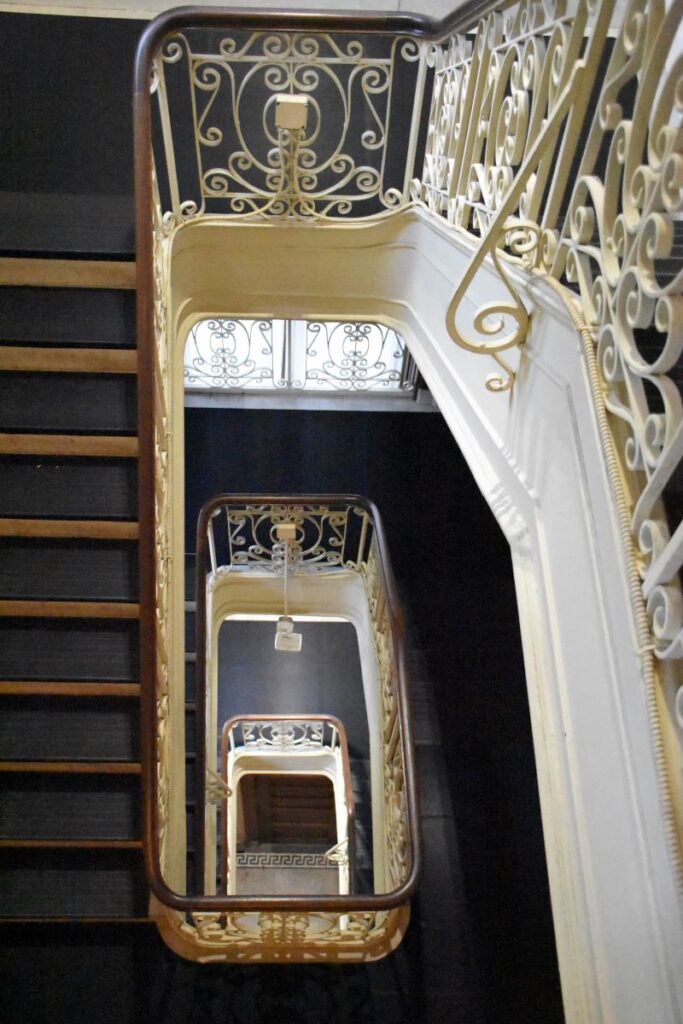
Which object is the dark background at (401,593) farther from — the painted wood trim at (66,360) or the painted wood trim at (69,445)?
the painted wood trim at (69,445)

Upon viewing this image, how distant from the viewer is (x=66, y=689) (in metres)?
2.88

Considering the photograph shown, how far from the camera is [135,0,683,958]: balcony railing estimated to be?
1489 millimetres

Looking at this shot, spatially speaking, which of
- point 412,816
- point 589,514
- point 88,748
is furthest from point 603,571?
point 88,748

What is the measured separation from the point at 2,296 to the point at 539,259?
233 cm

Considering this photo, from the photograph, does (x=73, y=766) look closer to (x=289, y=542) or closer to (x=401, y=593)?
(x=401, y=593)

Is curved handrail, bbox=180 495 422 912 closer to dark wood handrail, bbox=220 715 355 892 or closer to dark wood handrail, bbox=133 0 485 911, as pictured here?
dark wood handrail, bbox=133 0 485 911

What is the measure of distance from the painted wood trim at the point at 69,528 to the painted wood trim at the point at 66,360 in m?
0.66

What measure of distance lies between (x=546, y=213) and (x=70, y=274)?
213 cm

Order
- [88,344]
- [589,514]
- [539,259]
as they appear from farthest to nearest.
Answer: [88,344], [539,259], [589,514]

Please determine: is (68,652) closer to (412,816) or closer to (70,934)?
(70,934)

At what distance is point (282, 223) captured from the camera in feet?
12.7

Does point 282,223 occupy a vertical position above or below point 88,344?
→ above

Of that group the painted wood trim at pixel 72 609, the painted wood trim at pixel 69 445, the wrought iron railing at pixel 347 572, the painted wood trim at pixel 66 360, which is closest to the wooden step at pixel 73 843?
the wrought iron railing at pixel 347 572

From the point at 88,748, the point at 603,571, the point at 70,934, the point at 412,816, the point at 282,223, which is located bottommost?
the point at 70,934
